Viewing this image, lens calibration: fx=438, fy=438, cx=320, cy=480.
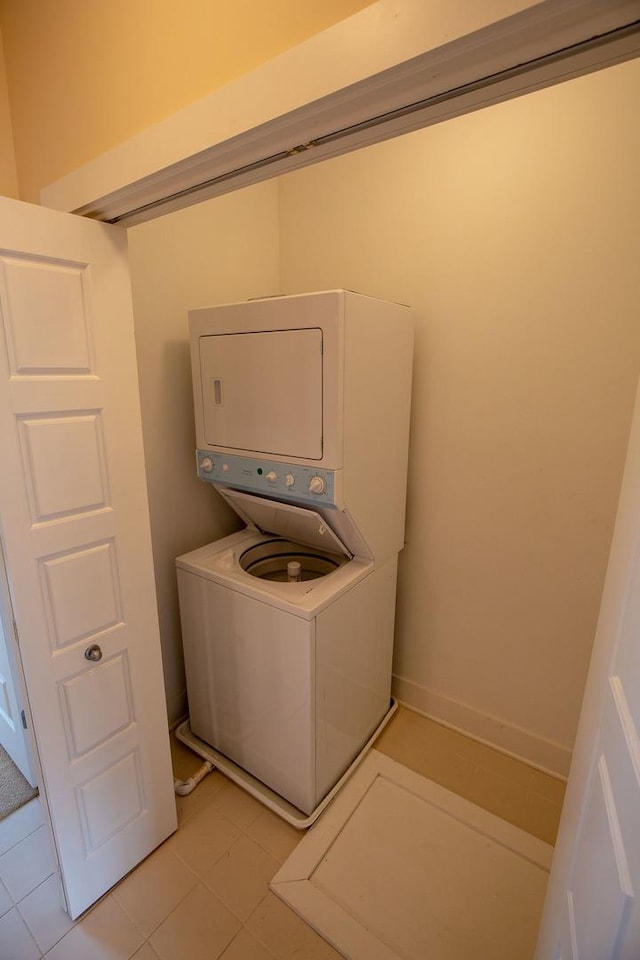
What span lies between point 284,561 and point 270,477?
61 centimetres

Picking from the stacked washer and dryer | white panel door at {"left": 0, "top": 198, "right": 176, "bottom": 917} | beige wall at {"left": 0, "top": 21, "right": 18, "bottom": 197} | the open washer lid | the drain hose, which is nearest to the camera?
white panel door at {"left": 0, "top": 198, "right": 176, "bottom": 917}

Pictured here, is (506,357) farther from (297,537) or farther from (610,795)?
(610,795)

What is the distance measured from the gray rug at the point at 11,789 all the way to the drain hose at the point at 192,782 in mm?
619

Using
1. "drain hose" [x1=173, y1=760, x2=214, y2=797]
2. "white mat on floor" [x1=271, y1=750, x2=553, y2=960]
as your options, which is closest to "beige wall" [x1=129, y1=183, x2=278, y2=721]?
"drain hose" [x1=173, y1=760, x2=214, y2=797]

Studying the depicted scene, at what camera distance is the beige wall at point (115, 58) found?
72 cm

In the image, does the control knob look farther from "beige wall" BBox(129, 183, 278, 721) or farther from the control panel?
"beige wall" BBox(129, 183, 278, 721)

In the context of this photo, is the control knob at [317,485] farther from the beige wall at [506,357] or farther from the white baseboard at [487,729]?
the white baseboard at [487,729]

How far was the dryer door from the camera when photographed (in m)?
1.47

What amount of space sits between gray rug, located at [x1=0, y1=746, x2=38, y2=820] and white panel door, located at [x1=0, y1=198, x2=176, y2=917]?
2.12ft

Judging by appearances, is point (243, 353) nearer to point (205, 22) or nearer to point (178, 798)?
point (205, 22)

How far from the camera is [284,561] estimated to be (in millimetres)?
2088

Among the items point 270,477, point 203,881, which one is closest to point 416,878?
point 203,881

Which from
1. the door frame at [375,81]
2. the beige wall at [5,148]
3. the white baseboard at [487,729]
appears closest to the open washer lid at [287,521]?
the white baseboard at [487,729]

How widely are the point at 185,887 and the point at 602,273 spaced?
254 cm
